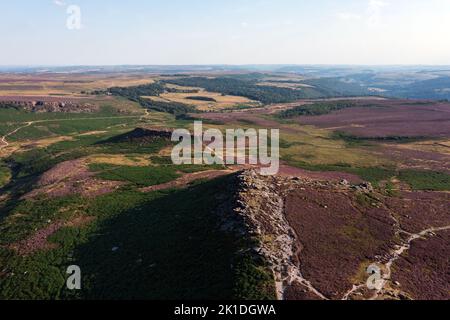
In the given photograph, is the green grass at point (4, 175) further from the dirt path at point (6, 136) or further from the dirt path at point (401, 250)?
the dirt path at point (401, 250)

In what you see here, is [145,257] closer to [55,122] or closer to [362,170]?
[362,170]

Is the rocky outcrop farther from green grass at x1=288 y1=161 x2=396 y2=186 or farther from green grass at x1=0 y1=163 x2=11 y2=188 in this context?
green grass at x1=0 y1=163 x2=11 y2=188

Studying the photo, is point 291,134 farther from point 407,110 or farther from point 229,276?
point 229,276

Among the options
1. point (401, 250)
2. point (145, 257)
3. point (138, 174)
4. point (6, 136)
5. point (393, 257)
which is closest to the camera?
point (393, 257)

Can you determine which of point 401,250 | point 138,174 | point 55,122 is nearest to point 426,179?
point 401,250

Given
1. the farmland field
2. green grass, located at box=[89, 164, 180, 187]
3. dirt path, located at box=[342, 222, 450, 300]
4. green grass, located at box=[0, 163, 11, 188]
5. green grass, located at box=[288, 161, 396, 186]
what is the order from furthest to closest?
green grass, located at box=[0, 163, 11, 188], green grass, located at box=[288, 161, 396, 186], green grass, located at box=[89, 164, 180, 187], the farmland field, dirt path, located at box=[342, 222, 450, 300]

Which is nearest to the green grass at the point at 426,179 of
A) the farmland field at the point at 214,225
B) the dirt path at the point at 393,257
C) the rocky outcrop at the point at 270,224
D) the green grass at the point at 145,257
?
the farmland field at the point at 214,225

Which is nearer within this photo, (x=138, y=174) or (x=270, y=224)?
(x=270, y=224)

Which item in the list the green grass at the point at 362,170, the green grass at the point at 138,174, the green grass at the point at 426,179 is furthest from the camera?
the green grass at the point at 362,170

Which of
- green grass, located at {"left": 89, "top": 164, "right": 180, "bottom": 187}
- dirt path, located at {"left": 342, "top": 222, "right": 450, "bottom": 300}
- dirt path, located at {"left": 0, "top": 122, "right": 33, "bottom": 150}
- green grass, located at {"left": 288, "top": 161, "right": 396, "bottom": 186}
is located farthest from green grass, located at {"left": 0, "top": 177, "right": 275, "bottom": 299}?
dirt path, located at {"left": 0, "top": 122, "right": 33, "bottom": 150}
